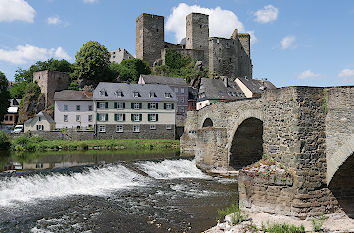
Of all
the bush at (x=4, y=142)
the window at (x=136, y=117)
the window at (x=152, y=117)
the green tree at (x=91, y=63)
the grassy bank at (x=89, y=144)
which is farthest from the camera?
the green tree at (x=91, y=63)

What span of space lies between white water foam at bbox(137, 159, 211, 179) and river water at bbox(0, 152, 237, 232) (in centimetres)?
6

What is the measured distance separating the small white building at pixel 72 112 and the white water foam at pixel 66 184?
87.5 ft

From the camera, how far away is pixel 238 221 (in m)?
10.1

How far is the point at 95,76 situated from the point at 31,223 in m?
45.8

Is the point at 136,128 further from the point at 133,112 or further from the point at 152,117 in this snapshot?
the point at 152,117

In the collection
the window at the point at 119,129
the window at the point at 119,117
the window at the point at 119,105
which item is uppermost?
the window at the point at 119,105

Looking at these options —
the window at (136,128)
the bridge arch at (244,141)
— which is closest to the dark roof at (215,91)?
the window at (136,128)

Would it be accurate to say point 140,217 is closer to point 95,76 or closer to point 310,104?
point 310,104

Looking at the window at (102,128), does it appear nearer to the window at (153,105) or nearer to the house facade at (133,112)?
the house facade at (133,112)

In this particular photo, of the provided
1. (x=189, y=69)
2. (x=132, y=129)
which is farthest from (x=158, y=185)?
(x=189, y=69)

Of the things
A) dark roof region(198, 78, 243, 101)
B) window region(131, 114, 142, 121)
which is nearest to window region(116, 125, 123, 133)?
window region(131, 114, 142, 121)

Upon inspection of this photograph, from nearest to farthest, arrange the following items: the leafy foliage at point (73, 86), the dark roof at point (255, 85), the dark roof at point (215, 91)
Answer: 1. the dark roof at point (215, 91)
2. the leafy foliage at point (73, 86)
3. the dark roof at point (255, 85)

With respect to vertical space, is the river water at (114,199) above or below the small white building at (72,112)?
below

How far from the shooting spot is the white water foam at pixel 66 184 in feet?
46.5
